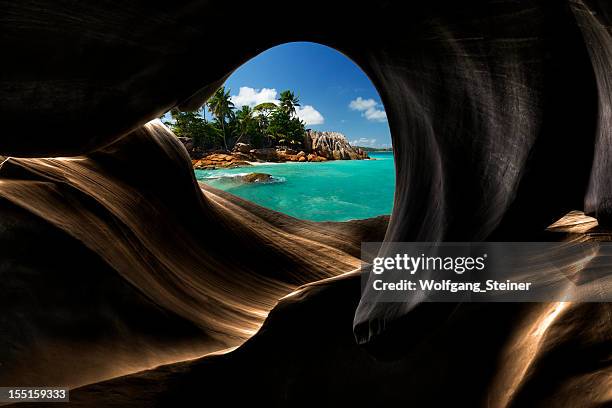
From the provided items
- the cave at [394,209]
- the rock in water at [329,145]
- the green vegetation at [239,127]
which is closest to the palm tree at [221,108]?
the green vegetation at [239,127]

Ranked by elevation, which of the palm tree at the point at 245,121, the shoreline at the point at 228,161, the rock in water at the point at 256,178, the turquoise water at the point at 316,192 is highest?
the palm tree at the point at 245,121

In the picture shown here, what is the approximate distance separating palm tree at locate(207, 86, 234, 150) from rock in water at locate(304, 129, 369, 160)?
19.7 ft

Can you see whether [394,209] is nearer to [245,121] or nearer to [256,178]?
[256,178]

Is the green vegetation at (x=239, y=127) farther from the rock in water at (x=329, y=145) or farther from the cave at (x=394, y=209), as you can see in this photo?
the cave at (x=394, y=209)

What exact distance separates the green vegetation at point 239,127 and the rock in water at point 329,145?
2.48ft

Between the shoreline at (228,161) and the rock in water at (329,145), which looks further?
the rock in water at (329,145)

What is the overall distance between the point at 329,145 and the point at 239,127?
6.90 meters

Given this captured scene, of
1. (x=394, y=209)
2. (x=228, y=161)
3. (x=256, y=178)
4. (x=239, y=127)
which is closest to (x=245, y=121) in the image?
(x=239, y=127)

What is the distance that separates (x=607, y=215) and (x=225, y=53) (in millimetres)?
1177

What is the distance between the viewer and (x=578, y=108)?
0.81 metres

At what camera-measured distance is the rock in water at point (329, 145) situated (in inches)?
963

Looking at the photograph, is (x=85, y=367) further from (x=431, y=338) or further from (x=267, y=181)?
(x=267, y=181)

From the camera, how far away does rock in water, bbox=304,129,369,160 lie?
2447 centimetres

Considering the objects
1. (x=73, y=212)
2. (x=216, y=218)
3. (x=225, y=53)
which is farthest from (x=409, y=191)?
(x=216, y=218)
